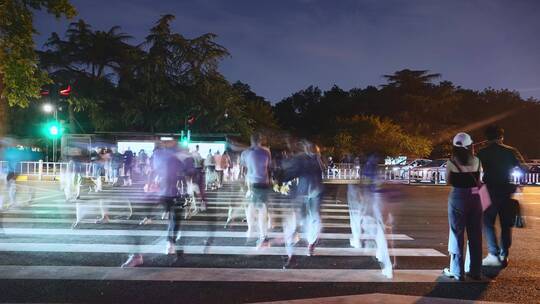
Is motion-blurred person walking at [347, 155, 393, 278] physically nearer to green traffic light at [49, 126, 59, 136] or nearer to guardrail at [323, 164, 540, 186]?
green traffic light at [49, 126, 59, 136]

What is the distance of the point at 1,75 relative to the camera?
78.2 ft

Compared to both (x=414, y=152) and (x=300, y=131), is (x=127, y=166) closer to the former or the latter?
(x=414, y=152)

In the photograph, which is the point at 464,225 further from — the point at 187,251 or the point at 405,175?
the point at 405,175

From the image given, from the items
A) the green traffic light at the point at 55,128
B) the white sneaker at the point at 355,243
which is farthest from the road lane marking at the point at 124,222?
the green traffic light at the point at 55,128

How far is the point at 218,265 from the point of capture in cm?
736

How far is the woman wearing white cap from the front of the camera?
21.4 ft

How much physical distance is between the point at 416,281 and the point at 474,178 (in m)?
1.46

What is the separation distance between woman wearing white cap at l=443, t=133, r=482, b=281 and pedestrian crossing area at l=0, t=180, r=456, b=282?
439 mm

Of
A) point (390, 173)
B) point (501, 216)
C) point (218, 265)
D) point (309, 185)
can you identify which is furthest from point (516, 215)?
point (390, 173)

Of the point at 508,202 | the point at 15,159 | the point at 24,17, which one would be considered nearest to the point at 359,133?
the point at 24,17

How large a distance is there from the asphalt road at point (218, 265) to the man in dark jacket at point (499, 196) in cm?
31

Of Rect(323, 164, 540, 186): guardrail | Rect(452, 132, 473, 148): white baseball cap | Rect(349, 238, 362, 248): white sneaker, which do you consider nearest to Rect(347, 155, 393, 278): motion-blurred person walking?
Rect(349, 238, 362, 248): white sneaker

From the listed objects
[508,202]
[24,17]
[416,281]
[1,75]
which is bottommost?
[416,281]

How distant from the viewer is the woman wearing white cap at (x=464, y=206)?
6.53m
